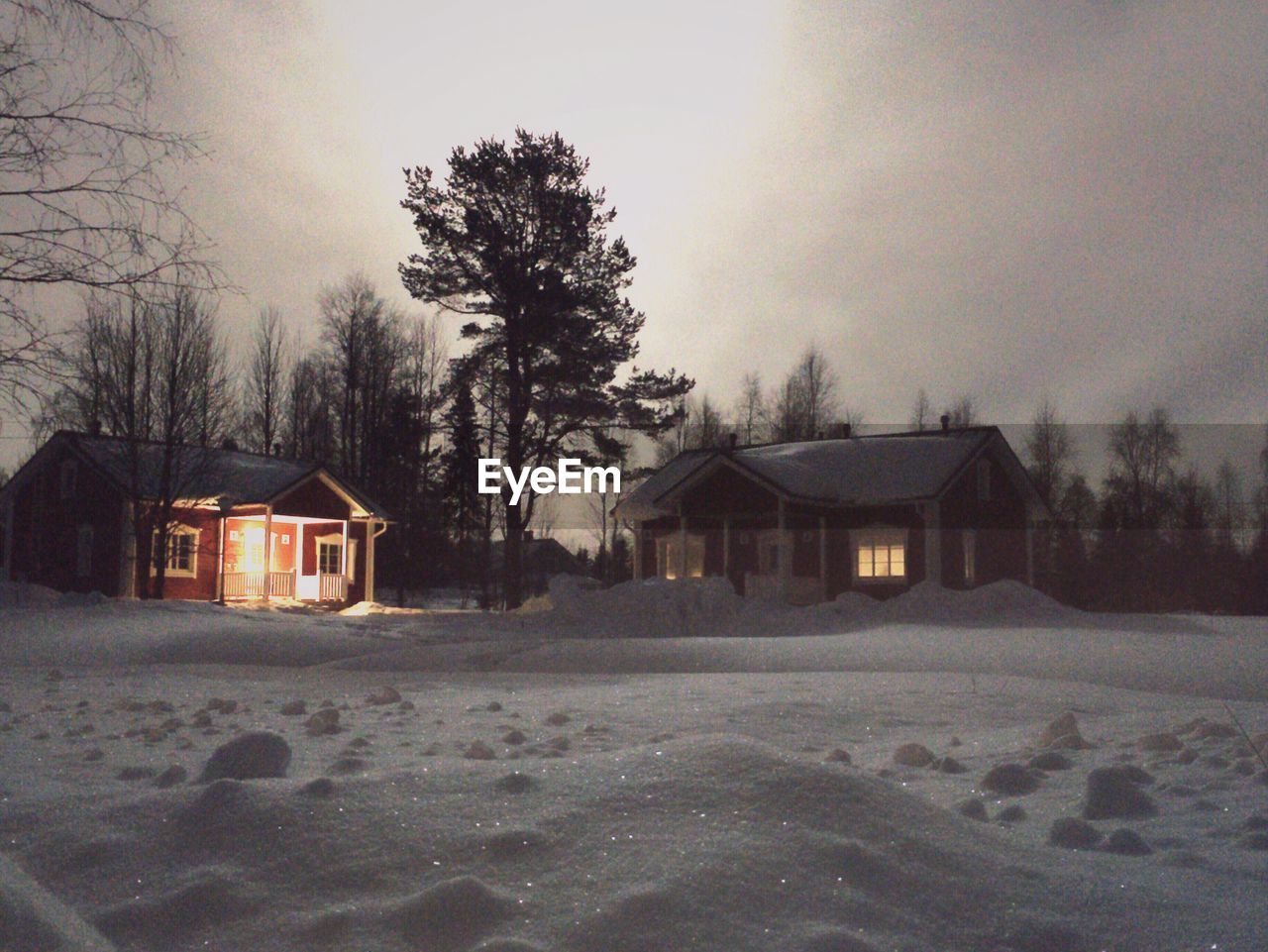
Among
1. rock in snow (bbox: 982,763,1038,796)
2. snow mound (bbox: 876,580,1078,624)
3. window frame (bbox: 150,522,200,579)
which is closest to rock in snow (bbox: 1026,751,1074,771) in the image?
rock in snow (bbox: 982,763,1038,796)

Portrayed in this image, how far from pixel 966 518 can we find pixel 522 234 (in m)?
15.5

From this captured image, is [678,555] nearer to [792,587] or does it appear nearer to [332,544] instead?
[792,587]

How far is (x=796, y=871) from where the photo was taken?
238 centimetres

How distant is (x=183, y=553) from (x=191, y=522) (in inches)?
38.1

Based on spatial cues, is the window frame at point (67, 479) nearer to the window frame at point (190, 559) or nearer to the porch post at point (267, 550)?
the window frame at point (190, 559)

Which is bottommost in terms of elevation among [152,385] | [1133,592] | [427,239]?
[1133,592]

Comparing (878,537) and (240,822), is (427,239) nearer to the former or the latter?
(878,537)

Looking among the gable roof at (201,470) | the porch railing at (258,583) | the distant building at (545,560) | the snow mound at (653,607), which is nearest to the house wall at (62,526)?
the gable roof at (201,470)

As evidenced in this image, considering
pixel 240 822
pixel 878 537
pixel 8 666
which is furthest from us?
pixel 878 537

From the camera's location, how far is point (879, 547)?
2692 cm

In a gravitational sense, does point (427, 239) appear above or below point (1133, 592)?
above

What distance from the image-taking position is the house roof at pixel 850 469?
26.2m

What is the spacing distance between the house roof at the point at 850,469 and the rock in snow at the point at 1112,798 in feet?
73.6

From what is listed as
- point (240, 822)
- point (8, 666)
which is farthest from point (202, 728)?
point (8, 666)
